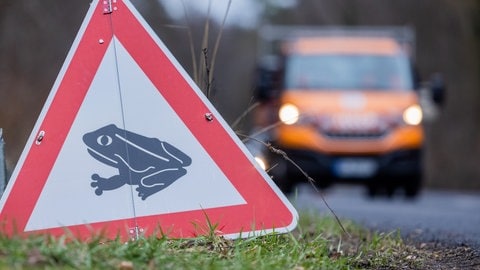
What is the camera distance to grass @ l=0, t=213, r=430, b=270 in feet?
11.7

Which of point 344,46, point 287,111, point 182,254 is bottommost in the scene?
point 182,254

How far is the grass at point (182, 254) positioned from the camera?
356 centimetres

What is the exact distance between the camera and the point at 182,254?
4082 millimetres

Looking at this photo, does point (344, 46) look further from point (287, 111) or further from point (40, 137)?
point (40, 137)

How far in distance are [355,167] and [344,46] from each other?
6.31 feet

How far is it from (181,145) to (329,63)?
1105 centimetres

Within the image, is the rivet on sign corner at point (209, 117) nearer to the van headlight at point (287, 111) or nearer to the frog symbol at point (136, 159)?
the frog symbol at point (136, 159)

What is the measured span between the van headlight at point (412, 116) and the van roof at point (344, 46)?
1177mm

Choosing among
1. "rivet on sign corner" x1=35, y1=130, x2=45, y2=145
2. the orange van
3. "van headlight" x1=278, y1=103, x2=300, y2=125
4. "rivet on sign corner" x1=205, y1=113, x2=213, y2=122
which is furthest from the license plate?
"rivet on sign corner" x1=35, y1=130, x2=45, y2=145

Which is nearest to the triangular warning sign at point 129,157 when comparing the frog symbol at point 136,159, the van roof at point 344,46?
the frog symbol at point 136,159

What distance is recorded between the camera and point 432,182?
2953 cm

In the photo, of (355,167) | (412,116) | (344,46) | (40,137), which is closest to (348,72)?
(344,46)

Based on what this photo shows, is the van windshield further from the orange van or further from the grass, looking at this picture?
the grass

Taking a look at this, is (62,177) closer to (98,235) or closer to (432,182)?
(98,235)
